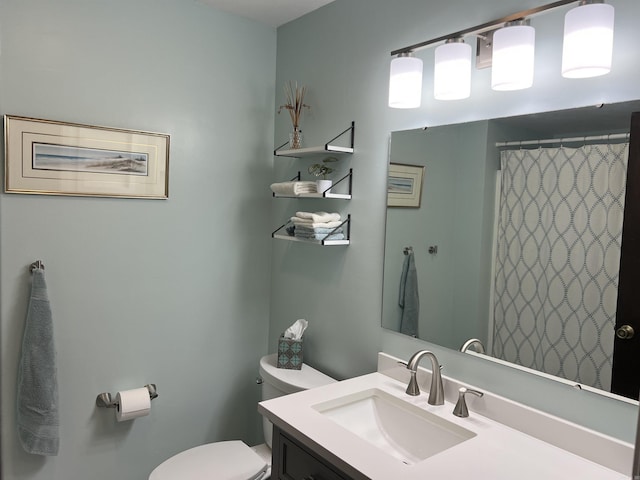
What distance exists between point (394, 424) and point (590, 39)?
136 cm

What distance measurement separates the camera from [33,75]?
76.5 inches

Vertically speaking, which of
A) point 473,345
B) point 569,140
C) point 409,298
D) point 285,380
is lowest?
point 285,380

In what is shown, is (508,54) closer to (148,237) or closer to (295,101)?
(295,101)

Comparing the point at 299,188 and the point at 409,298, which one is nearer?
the point at 409,298

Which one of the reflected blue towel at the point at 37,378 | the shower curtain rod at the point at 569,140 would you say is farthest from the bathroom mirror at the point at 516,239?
the reflected blue towel at the point at 37,378

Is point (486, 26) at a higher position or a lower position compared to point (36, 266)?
higher

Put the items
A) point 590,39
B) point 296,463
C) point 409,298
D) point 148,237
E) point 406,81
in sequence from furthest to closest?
point 148,237 → point 409,298 → point 406,81 → point 296,463 → point 590,39

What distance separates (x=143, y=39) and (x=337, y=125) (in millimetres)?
971

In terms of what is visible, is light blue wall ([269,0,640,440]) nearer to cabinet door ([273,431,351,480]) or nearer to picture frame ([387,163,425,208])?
picture frame ([387,163,425,208])

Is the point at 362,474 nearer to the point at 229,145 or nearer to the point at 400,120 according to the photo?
the point at 400,120

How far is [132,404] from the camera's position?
7.13ft

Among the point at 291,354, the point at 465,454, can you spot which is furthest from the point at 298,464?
the point at 291,354

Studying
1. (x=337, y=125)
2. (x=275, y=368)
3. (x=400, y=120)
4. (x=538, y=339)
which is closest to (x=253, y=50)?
(x=337, y=125)

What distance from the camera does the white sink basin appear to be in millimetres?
1582
